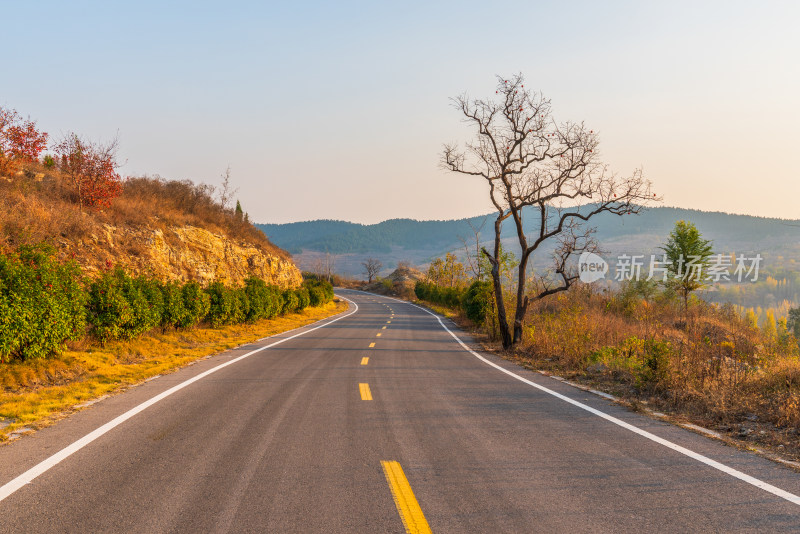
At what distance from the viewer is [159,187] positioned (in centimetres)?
3259

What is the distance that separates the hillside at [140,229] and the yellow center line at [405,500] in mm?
11750

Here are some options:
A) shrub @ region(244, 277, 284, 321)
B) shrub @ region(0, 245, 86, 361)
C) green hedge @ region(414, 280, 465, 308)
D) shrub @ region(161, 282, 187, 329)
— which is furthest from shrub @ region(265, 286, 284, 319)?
green hedge @ region(414, 280, 465, 308)

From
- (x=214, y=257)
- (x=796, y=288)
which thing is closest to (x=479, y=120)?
(x=214, y=257)

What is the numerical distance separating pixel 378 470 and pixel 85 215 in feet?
67.1

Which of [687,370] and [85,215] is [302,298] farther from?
[687,370]

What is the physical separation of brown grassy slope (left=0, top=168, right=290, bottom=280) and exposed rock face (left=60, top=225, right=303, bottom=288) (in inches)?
2.5

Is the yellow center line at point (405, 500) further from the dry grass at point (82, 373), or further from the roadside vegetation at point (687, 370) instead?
the dry grass at point (82, 373)

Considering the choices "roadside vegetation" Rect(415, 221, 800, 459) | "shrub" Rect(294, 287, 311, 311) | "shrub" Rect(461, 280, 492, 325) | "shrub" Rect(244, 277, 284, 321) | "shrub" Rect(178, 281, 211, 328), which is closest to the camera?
"roadside vegetation" Rect(415, 221, 800, 459)

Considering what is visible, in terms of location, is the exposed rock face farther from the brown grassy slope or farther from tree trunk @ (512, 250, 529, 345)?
tree trunk @ (512, 250, 529, 345)

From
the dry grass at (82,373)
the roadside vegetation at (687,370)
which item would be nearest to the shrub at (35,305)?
the dry grass at (82,373)

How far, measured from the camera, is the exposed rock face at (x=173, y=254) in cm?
1888

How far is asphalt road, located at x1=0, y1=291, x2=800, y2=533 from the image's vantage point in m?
3.78

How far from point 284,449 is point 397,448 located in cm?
130

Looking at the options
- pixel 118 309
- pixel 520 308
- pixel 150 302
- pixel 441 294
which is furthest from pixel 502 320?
pixel 441 294
